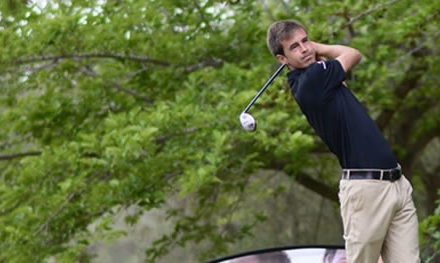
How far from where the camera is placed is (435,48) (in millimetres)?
9805

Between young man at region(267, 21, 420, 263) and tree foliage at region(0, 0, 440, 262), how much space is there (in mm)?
3126

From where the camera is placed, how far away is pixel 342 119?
4.50m

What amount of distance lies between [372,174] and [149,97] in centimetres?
546

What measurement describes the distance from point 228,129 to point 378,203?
148 inches

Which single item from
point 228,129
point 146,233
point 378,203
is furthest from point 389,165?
point 146,233

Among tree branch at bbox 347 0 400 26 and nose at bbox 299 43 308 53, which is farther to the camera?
tree branch at bbox 347 0 400 26

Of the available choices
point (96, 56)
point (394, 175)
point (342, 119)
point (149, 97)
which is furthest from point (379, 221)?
point (149, 97)

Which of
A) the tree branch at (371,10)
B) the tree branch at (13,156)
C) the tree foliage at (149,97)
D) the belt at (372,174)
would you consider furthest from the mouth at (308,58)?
the tree branch at (13,156)

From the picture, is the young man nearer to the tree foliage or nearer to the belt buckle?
the belt buckle

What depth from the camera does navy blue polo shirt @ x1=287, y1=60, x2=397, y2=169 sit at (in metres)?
4.49

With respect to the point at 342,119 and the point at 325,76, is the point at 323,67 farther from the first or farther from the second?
the point at 342,119

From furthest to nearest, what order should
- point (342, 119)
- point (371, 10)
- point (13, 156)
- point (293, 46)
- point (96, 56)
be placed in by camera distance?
point (13, 156) → point (96, 56) → point (371, 10) → point (293, 46) → point (342, 119)

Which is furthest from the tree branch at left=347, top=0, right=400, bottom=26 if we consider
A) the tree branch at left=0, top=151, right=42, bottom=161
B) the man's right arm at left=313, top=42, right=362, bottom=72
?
the man's right arm at left=313, top=42, right=362, bottom=72

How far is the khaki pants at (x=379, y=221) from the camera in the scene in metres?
4.54
